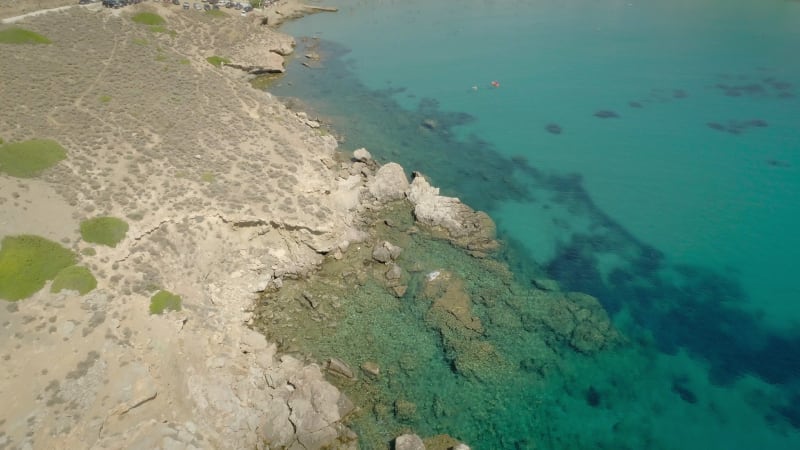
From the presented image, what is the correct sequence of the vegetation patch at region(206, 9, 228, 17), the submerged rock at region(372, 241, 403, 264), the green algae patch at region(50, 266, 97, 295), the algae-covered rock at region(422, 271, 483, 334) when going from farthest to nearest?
the vegetation patch at region(206, 9, 228, 17)
the submerged rock at region(372, 241, 403, 264)
the algae-covered rock at region(422, 271, 483, 334)
the green algae patch at region(50, 266, 97, 295)

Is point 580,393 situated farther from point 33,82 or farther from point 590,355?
point 33,82

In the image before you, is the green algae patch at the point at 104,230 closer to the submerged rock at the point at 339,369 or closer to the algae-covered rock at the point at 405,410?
the submerged rock at the point at 339,369

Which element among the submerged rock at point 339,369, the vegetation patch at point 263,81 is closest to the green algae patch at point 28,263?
the submerged rock at point 339,369

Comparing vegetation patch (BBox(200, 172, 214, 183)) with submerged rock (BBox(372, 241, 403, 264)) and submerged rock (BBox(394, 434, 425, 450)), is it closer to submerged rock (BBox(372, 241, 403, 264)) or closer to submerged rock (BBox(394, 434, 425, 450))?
submerged rock (BBox(372, 241, 403, 264))

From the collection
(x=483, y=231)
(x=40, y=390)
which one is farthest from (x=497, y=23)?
(x=40, y=390)

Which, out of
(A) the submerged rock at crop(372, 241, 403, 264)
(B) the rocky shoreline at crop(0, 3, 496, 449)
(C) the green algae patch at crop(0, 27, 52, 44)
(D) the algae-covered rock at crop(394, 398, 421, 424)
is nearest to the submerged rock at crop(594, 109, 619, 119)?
(B) the rocky shoreline at crop(0, 3, 496, 449)
